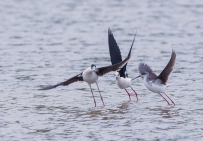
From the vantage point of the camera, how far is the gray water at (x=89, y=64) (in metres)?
10.8

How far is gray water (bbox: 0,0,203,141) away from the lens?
10844mm

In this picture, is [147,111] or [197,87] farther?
[197,87]

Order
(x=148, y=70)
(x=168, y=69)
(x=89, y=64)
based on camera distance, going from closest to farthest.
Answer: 1. (x=168, y=69)
2. (x=148, y=70)
3. (x=89, y=64)

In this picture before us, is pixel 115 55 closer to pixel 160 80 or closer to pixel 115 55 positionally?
pixel 115 55

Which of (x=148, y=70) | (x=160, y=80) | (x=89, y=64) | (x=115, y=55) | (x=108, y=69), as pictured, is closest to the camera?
(x=108, y=69)

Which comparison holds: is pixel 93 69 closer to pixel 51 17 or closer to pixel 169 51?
pixel 169 51

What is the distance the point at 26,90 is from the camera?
1434 centimetres

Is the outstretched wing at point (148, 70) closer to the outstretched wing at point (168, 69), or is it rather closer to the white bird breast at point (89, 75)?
the outstretched wing at point (168, 69)

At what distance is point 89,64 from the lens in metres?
17.5

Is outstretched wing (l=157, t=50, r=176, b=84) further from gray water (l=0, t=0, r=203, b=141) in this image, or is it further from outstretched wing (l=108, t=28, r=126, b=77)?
outstretched wing (l=108, t=28, r=126, b=77)

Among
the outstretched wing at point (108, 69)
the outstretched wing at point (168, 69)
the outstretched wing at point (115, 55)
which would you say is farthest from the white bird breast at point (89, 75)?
the outstretched wing at point (168, 69)

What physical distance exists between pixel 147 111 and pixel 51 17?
16718 millimetres

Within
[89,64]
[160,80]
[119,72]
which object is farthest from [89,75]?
[89,64]

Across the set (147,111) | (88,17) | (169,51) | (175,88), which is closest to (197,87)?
(175,88)
